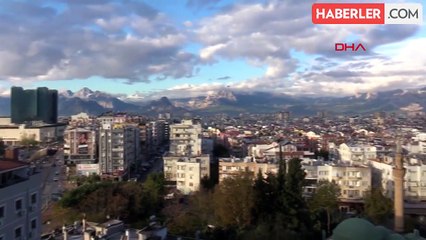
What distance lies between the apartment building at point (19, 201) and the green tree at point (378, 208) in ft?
37.9

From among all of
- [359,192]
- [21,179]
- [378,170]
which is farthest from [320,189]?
[21,179]

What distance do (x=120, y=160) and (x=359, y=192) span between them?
56.5 ft

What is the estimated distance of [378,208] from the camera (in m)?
16.5

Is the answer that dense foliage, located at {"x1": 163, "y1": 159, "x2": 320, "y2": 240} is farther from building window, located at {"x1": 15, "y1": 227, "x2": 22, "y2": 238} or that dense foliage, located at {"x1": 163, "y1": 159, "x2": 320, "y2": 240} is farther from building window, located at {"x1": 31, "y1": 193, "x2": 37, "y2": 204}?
building window, located at {"x1": 15, "y1": 227, "x2": 22, "y2": 238}

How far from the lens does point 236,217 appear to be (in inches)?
590

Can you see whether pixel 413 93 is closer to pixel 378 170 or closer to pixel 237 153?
pixel 237 153

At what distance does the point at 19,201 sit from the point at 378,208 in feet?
42.1

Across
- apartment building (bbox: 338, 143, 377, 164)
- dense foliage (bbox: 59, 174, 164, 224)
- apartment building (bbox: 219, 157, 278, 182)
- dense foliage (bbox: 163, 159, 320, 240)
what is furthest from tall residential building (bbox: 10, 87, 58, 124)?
dense foliage (bbox: 163, 159, 320, 240)

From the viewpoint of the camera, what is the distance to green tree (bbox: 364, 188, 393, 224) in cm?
1603

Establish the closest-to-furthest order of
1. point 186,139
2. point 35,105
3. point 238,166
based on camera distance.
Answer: point 238,166 < point 186,139 < point 35,105

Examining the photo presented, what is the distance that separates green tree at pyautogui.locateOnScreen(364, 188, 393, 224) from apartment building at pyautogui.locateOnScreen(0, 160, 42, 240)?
11557mm

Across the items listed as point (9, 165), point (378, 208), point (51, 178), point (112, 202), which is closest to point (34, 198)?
point (9, 165)

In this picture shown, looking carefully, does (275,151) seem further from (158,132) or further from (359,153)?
(158,132)

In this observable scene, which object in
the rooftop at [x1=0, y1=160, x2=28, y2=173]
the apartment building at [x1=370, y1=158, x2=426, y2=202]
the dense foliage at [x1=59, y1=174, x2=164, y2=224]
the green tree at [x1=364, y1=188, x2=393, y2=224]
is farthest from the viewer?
the apartment building at [x1=370, y1=158, x2=426, y2=202]
